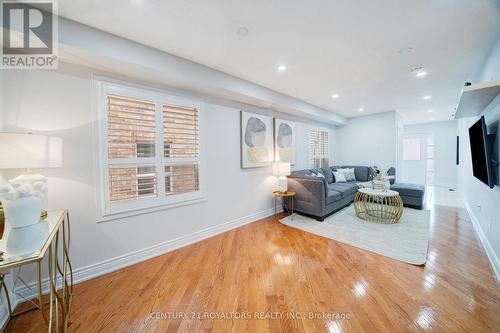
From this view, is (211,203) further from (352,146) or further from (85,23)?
(352,146)

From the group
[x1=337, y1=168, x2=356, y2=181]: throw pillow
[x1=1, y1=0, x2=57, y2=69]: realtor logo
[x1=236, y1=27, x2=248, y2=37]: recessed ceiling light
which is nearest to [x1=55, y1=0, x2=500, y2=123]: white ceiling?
[x1=236, y1=27, x2=248, y2=37]: recessed ceiling light

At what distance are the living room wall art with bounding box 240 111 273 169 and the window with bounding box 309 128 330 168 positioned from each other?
1.78 meters

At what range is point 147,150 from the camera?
238cm

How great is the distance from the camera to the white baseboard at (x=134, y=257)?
1.79m

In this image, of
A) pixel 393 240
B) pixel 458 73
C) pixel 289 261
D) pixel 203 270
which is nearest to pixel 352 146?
pixel 458 73

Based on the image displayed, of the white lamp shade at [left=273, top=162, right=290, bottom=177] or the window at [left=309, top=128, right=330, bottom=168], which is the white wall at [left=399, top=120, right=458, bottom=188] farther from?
the white lamp shade at [left=273, top=162, right=290, bottom=177]

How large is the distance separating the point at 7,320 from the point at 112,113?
→ 1.98 meters

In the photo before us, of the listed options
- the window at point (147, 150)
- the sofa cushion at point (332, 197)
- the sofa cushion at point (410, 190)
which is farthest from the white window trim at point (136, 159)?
the sofa cushion at point (410, 190)

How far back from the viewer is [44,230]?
122 centimetres

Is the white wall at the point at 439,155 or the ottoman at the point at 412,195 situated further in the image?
the white wall at the point at 439,155

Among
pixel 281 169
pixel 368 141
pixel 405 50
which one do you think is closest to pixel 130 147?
pixel 281 169

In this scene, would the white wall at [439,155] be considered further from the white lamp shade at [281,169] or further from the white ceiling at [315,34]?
the white lamp shade at [281,169]

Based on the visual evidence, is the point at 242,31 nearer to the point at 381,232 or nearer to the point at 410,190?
the point at 381,232

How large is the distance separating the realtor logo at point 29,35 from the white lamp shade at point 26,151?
34.8 inches
